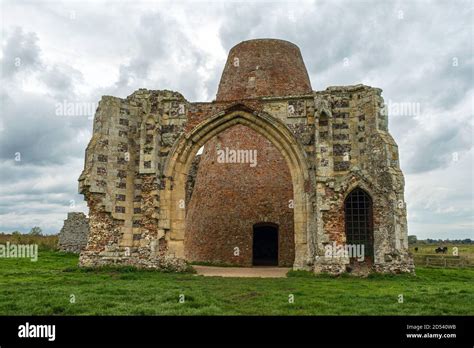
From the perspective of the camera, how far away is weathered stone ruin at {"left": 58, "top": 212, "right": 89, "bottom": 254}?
28453 millimetres

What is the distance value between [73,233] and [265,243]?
12.5 metres

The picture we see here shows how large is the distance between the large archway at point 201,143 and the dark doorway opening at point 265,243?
8165mm

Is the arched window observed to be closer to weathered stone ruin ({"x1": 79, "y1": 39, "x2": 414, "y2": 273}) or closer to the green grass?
weathered stone ruin ({"x1": 79, "y1": 39, "x2": 414, "y2": 273})

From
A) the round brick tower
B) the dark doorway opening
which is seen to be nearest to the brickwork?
the round brick tower

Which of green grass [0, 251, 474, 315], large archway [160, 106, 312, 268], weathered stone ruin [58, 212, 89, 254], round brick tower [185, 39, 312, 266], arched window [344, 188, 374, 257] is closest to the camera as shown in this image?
green grass [0, 251, 474, 315]

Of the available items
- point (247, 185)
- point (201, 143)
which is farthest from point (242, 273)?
point (247, 185)

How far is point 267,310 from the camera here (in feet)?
27.2

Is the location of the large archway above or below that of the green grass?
above

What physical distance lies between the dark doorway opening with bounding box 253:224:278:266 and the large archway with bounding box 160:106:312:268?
8165 millimetres

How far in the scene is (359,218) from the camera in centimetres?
1650

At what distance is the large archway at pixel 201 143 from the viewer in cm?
1706

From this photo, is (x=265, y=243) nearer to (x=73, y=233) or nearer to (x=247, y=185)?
(x=247, y=185)

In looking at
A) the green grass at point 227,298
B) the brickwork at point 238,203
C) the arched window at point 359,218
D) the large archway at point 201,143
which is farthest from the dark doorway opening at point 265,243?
the green grass at point 227,298
